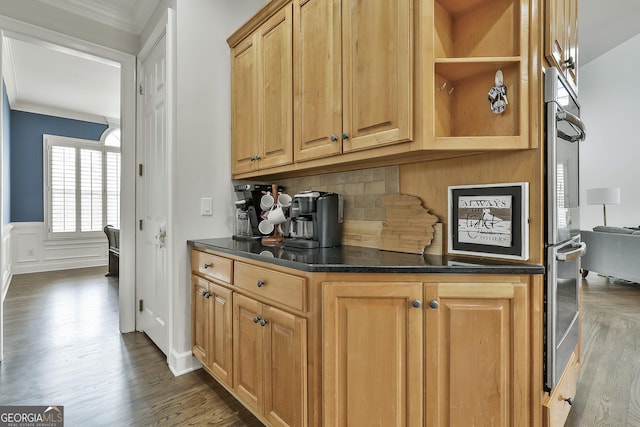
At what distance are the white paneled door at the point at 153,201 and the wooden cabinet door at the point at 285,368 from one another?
44.5 inches

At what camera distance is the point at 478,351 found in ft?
3.95

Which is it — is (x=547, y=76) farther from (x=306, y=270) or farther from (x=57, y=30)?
(x=57, y=30)

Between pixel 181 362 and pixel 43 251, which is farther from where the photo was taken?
pixel 43 251

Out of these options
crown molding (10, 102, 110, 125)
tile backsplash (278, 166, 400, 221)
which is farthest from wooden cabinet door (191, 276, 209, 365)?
crown molding (10, 102, 110, 125)

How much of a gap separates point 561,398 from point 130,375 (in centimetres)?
241

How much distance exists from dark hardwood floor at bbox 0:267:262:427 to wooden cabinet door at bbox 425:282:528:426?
1054mm

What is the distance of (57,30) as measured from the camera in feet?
8.21

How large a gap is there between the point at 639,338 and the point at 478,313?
265cm

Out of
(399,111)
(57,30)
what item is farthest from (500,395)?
(57,30)

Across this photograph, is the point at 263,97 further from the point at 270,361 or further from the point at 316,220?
the point at 270,361

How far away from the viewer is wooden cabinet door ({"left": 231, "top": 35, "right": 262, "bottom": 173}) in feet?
7.11

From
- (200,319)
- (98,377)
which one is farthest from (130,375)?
(200,319)

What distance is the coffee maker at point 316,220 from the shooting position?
1.84 meters

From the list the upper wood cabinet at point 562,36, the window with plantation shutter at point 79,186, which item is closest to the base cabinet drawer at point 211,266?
the upper wood cabinet at point 562,36
